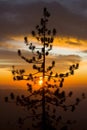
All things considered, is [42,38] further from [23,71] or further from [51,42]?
[23,71]

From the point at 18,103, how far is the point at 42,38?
17.5 ft

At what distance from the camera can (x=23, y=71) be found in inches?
1233

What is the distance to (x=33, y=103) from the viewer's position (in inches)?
1241

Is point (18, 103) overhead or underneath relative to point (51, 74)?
underneath

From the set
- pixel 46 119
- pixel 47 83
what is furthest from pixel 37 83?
pixel 46 119

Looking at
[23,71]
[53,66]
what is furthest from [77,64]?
[23,71]

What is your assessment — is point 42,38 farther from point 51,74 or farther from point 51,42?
point 51,74

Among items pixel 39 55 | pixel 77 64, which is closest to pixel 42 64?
pixel 39 55

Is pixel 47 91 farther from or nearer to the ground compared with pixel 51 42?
nearer to the ground

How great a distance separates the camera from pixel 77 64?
3144 centimetres

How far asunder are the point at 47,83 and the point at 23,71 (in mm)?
2061

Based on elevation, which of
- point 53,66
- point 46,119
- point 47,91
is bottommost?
point 46,119

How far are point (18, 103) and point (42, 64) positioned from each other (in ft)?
11.5

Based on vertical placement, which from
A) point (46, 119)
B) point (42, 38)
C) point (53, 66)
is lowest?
point (46, 119)
